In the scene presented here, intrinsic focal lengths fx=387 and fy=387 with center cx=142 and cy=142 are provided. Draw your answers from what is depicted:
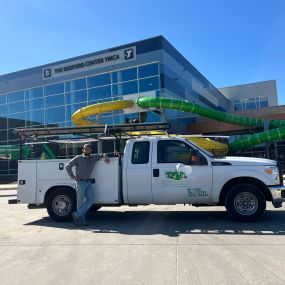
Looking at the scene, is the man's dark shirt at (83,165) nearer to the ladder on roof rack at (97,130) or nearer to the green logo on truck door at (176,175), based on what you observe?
the ladder on roof rack at (97,130)

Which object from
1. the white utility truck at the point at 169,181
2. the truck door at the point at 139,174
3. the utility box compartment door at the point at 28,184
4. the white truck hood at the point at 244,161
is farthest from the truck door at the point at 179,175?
the utility box compartment door at the point at 28,184

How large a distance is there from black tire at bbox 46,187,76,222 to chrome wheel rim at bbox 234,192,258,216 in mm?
4154

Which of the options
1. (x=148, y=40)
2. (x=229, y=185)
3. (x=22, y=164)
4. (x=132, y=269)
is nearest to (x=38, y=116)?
(x=148, y=40)

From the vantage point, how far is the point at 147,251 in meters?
6.62

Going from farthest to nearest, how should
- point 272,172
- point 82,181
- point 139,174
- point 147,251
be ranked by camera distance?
point 82,181 < point 139,174 < point 272,172 < point 147,251

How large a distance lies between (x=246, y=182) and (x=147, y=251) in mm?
3608

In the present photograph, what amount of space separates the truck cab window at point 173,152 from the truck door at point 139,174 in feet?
0.90

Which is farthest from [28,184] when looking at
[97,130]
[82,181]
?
[97,130]

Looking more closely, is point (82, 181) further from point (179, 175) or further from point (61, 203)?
point (179, 175)

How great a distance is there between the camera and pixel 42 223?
10.1 metres

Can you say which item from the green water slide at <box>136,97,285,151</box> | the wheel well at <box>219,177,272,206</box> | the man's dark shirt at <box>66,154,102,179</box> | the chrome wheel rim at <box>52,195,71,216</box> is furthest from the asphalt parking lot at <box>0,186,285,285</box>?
the green water slide at <box>136,97,285,151</box>

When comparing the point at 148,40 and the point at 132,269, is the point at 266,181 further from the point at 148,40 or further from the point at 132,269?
the point at 148,40

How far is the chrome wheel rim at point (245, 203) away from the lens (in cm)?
898

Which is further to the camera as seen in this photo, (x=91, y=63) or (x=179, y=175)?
(x=91, y=63)
